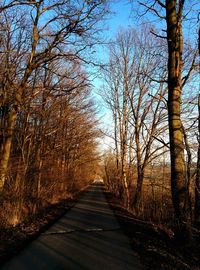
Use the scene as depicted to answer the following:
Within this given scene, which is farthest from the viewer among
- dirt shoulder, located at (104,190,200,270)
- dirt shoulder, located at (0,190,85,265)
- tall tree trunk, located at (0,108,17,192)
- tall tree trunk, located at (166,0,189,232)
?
tall tree trunk, located at (0,108,17,192)

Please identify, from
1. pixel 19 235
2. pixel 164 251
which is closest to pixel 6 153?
pixel 19 235

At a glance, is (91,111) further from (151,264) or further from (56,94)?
(151,264)

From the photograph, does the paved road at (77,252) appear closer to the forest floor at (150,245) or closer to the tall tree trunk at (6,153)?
the forest floor at (150,245)

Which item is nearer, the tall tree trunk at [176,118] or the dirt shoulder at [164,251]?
the dirt shoulder at [164,251]

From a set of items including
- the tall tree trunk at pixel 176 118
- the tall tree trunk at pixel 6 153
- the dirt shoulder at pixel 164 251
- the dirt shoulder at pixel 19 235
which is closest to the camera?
the dirt shoulder at pixel 164 251

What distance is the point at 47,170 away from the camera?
15625 millimetres

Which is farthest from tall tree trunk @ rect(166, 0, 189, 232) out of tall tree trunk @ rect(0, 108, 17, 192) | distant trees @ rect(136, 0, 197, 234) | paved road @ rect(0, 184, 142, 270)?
tall tree trunk @ rect(0, 108, 17, 192)

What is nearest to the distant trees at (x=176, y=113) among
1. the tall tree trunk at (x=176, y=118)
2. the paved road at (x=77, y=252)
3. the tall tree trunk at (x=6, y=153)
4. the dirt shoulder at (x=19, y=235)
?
the tall tree trunk at (x=176, y=118)

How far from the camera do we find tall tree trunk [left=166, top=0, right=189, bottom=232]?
6.12 m

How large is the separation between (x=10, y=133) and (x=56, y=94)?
11.0 feet

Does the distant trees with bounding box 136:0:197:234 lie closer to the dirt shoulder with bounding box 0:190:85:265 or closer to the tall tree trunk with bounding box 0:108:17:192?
the dirt shoulder with bounding box 0:190:85:265

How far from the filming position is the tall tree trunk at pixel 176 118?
612cm

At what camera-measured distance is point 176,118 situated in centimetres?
661

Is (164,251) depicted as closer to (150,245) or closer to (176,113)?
(150,245)
